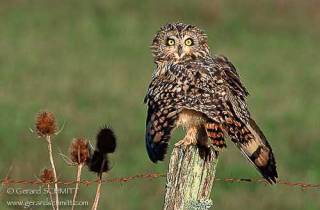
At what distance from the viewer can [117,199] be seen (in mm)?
10227

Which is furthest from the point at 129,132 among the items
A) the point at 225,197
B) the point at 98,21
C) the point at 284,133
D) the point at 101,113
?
the point at 98,21

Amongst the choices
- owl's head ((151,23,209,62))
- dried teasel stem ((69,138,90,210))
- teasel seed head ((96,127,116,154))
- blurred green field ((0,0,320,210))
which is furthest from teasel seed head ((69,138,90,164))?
blurred green field ((0,0,320,210))

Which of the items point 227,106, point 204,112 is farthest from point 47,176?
point 227,106

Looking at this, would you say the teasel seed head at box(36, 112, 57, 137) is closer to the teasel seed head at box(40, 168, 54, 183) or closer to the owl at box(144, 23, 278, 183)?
the teasel seed head at box(40, 168, 54, 183)

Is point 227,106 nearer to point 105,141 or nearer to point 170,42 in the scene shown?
point 105,141

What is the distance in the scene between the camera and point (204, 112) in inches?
231

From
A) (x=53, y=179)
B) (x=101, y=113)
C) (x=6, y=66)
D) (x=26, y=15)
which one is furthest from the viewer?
(x=26, y=15)

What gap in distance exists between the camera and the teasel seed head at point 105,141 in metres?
5.96

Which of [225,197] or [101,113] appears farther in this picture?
[101,113]

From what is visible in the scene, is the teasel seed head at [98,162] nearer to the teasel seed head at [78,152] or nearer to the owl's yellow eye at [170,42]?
the teasel seed head at [78,152]

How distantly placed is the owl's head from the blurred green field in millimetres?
2604

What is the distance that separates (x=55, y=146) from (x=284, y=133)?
350 cm

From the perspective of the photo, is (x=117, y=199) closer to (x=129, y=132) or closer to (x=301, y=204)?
(x=301, y=204)

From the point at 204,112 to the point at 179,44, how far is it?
131cm
